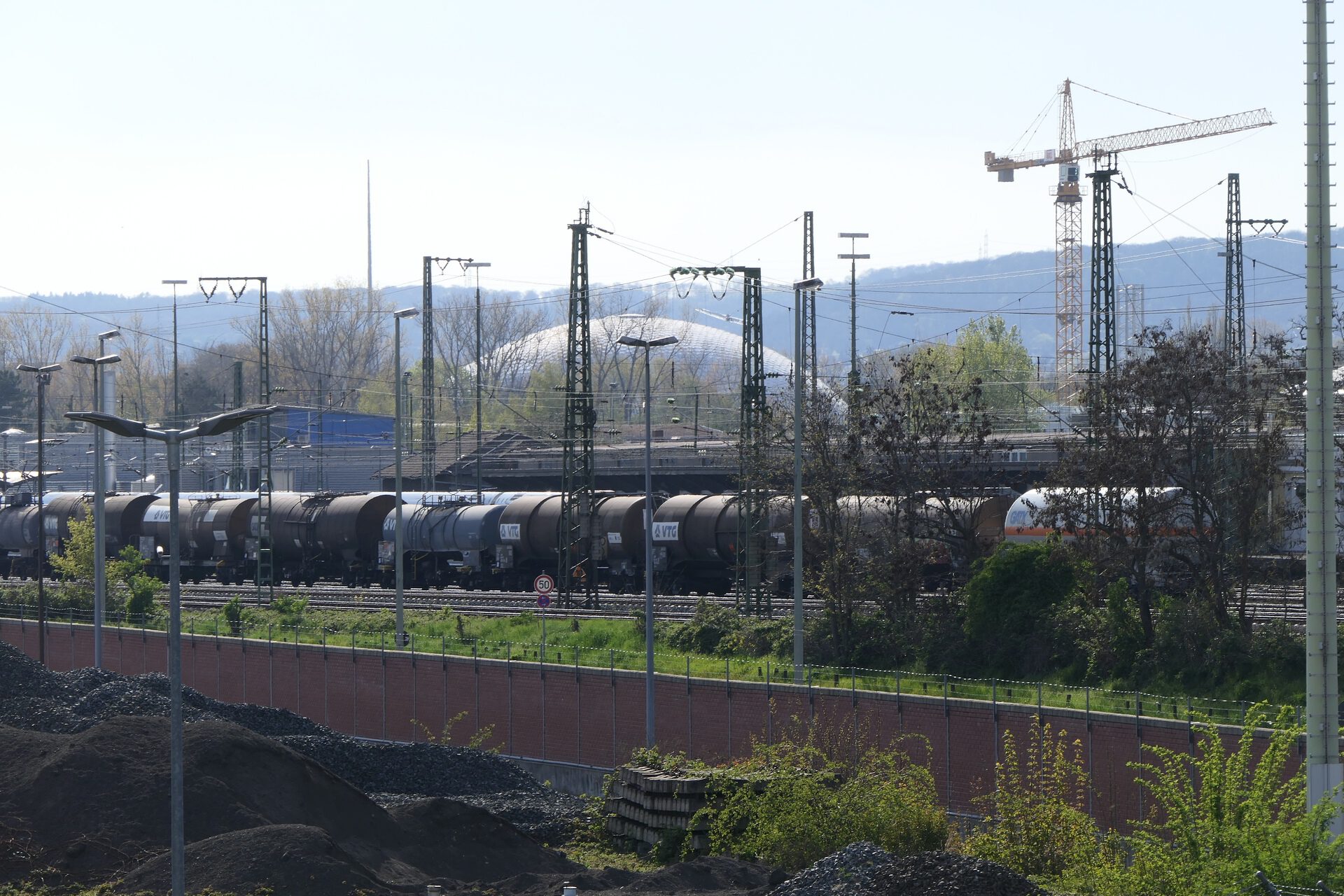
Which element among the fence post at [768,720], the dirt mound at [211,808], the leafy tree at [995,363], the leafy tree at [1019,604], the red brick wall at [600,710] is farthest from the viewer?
the leafy tree at [995,363]

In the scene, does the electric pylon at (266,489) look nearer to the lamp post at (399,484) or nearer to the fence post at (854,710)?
the lamp post at (399,484)

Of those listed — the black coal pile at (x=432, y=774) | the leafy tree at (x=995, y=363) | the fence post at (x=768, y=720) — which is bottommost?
the black coal pile at (x=432, y=774)

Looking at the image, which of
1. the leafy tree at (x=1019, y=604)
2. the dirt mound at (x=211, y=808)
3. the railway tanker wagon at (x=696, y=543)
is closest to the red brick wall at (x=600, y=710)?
the leafy tree at (x=1019, y=604)

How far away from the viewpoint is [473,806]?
23.8 m

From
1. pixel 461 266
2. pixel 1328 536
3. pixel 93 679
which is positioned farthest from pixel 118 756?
pixel 461 266

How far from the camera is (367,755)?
2878 centimetres

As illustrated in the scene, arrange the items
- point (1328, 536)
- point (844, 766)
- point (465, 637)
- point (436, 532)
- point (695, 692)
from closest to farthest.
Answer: point (1328, 536), point (844, 766), point (695, 692), point (465, 637), point (436, 532)

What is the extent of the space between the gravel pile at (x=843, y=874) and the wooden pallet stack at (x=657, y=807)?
5.65 meters

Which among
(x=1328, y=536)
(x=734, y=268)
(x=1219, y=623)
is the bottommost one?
(x=1219, y=623)

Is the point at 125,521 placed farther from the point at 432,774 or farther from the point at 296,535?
the point at 432,774

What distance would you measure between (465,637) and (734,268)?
1290 cm

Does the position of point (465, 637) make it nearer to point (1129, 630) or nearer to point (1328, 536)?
point (1129, 630)

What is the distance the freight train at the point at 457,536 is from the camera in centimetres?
Answer: 4547

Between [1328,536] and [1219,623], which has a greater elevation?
[1328,536]
